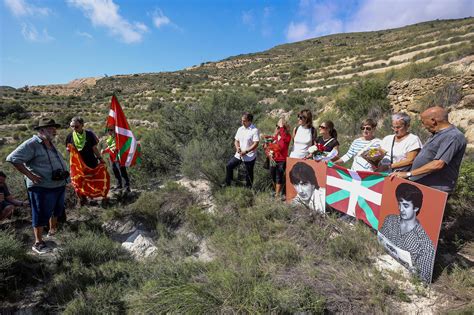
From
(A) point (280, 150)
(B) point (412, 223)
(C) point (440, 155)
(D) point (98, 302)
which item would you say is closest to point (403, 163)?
(C) point (440, 155)

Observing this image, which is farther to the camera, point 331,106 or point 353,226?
point 331,106

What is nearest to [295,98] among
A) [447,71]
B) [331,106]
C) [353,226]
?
[331,106]

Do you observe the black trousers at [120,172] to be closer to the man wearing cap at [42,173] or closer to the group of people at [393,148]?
the man wearing cap at [42,173]

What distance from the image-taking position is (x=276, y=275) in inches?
110

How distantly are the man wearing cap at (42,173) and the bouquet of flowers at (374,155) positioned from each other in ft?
14.2

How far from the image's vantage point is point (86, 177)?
4789 millimetres

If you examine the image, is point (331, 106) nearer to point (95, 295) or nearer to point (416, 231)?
point (416, 231)

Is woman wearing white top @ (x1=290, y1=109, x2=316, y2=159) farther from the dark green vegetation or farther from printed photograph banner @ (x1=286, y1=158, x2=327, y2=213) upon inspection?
the dark green vegetation

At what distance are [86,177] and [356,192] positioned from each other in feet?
15.1

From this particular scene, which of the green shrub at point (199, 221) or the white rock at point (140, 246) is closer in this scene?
the white rock at point (140, 246)

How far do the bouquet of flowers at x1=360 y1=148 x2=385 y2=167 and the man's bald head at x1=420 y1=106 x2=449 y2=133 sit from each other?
0.67 m

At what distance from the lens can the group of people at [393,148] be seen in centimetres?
268

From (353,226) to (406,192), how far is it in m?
1.04

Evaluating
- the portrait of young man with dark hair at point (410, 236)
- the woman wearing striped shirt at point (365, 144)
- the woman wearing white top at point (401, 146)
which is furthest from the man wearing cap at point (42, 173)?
the woman wearing white top at point (401, 146)
